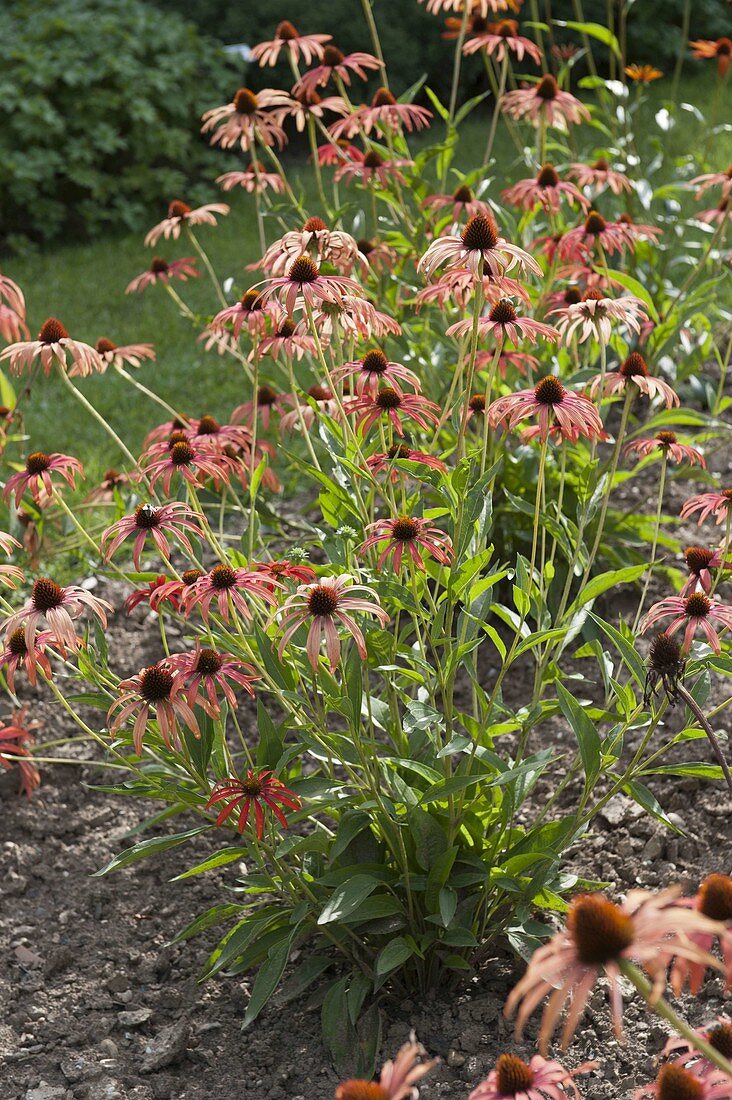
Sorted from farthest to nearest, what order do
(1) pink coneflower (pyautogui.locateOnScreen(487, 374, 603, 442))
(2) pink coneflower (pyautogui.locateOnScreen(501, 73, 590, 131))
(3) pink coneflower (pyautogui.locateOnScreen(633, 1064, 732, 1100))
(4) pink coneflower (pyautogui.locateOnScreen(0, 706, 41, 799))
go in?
(2) pink coneflower (pyautogui.locateOnScreen(501, 73, 590, 131)) < (4) pink coneflower (pyautogui.locateOnScreen(0, 706, 41, 799)) < (1) pink coneflower (pyautogui.locateOnScreen(487, 374, 603, 442)) < (3) pink coneflower (pyautogui.locateOnScreen(633, 1064, 732, 1100))

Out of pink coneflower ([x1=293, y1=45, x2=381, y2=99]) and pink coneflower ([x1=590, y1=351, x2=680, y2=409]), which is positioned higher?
pink coneflower ([x1=293, y1=45, x2=381, y2=99])

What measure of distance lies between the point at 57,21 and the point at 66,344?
5873mm

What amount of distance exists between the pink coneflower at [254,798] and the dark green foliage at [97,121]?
5.54 meters

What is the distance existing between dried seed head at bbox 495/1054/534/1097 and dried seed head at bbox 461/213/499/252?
1.23 meters

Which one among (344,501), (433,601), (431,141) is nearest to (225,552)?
(344,501)

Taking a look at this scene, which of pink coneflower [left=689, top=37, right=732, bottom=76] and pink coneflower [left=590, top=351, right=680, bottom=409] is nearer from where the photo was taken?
pink coneflower [left=590, top=351, right=680, bottom=409]

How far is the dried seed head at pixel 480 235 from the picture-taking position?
198 centimetres

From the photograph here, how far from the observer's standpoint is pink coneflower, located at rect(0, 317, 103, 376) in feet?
7.53

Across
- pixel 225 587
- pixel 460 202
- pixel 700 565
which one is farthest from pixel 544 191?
pixel 225 587

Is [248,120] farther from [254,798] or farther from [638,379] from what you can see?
[254,798]

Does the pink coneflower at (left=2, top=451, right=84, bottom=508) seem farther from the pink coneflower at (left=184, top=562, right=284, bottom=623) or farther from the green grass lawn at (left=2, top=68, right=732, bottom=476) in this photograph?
the green grass lawn at (left=2, top=68, right=732, bottom=476)

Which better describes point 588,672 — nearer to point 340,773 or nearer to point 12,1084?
point 340,773

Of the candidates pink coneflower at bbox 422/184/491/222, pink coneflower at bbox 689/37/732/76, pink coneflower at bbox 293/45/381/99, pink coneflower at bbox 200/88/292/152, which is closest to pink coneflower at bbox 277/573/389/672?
pink coneflower at bbox 422/184/491/222

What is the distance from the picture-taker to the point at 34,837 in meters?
2.91
